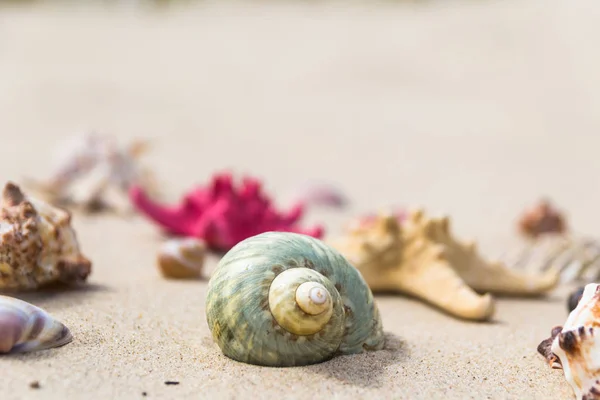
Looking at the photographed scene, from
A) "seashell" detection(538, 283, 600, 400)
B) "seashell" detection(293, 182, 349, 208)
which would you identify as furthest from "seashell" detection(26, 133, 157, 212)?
"seashell" detection(538, 283, 600, 400)

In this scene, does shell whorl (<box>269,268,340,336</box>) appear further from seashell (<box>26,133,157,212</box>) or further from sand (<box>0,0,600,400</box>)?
seashell (<box>26,133,157,212</box>)

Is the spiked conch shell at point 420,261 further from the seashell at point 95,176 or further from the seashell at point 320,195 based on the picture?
the seashell at point 320,195

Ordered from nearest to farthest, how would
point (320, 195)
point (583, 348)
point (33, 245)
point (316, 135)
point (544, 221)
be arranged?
point (583, 348)
point (33, 245)
point (544, 221)
point (320, 195)
point (316, 135)

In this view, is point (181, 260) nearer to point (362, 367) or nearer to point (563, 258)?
point (362, 367)

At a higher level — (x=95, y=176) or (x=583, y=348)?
(x=583, y=348)

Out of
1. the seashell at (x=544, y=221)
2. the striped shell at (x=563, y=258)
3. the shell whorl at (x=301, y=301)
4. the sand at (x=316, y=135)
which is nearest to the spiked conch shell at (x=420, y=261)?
the sand at (x=316, y=135)

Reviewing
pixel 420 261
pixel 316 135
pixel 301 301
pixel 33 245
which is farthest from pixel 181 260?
pixel 316 135

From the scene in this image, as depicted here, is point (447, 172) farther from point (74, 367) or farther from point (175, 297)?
point (74, 367)
